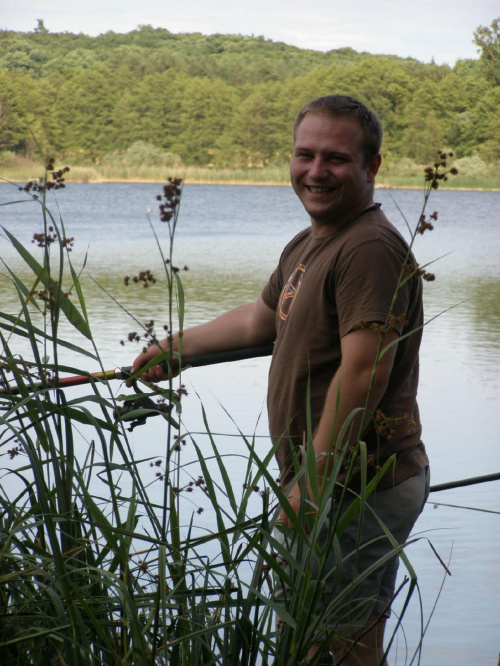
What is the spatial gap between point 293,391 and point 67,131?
51.7 metres

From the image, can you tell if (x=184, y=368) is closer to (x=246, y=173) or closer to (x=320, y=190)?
(x=320, y=190)

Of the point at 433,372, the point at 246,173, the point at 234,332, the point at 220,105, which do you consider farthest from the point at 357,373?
the point at 220,105

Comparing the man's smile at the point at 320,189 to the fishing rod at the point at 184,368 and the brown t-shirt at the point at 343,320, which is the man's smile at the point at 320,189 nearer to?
the brown t-shirt at the point at 343,320

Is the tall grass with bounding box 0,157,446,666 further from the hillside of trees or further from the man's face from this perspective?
the hillside of trees

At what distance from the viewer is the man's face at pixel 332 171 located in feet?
5.09

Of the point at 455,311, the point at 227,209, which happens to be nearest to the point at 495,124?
the point at 227,209

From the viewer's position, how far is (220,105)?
54.2m

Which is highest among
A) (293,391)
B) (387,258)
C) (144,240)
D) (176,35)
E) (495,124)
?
(176,35)

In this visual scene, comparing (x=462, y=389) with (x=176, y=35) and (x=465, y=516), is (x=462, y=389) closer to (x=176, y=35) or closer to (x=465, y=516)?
(x=465, y=516)

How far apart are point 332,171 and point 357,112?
0.42 ft

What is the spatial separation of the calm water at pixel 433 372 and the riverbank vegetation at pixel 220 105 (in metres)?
24.1

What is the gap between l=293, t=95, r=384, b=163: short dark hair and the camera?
158 centimetres

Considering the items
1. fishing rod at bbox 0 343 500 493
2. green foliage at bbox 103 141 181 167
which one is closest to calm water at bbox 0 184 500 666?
fishing rod at bbox 0 343 500 493

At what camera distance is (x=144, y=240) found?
1752cm
